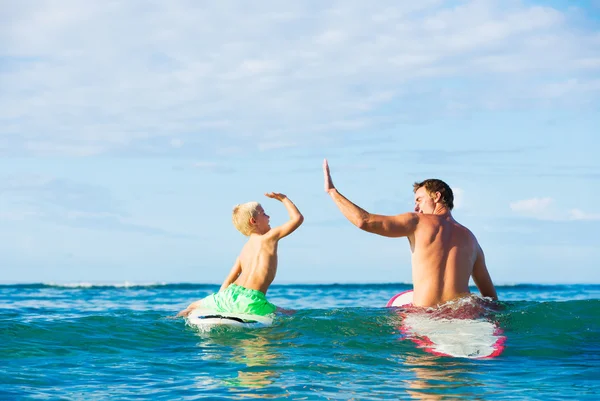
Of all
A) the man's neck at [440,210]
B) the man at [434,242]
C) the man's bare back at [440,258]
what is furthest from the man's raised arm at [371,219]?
the man's neck at [440,210]

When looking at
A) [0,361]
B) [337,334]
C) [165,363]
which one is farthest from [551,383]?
[0,361]

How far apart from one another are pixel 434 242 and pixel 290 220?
6.93 ft

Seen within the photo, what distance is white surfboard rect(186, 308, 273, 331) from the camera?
913cm

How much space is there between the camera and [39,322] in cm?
1006

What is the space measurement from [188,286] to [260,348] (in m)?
29.3

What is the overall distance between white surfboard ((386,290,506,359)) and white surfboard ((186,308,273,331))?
1.86 metres

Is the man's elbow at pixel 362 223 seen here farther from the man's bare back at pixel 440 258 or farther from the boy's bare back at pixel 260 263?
the boy's bare back at pixel 260 263

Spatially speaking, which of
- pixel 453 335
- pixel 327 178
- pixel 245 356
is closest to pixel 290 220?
pixel 327 178

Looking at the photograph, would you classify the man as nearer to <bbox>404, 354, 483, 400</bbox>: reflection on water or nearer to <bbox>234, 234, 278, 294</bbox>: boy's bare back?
<bbox>404, 354, 483, 400</bbox>: reflection on water

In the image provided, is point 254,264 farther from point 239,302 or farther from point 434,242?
point 434,242

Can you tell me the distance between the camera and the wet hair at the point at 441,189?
862 cm

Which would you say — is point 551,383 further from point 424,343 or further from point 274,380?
point 274,380

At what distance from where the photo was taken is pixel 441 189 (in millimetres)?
8625

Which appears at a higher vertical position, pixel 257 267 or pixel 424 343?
pixel 257 267
